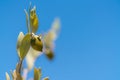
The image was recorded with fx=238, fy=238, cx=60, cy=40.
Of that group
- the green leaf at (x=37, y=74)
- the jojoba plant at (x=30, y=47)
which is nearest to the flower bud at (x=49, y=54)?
the jojoba plant at (x=30, y=47)

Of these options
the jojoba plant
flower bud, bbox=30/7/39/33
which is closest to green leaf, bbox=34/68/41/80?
the jojoba plant

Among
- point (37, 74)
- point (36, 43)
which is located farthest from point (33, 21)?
point (37, 74)

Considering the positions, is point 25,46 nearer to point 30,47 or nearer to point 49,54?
point 30,47

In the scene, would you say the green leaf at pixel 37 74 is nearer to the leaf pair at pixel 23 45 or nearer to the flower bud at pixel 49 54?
the leaf pair at pixel 23 45

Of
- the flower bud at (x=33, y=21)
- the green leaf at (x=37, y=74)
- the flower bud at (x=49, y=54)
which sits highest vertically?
the flower bud at (x=33, y=21)

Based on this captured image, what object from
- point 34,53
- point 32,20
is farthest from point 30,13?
point 34,53

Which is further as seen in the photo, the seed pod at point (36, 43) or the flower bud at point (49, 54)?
the seed pod at point (36, 43)

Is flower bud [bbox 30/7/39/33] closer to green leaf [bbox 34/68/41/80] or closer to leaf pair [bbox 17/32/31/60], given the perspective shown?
leaf pair [bbox 17/32/31/60]

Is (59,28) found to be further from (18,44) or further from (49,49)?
(18,44)
